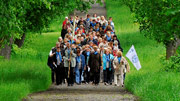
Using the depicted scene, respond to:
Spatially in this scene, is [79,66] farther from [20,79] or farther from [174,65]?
[174,65]

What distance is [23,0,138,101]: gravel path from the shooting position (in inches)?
696

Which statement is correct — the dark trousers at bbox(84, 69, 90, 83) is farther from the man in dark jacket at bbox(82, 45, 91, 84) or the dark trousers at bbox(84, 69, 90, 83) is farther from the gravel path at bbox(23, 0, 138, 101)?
the gravel path at bbox(23, 0, 138, 101)

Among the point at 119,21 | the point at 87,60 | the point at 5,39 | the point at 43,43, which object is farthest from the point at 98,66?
→ the point at 119,21

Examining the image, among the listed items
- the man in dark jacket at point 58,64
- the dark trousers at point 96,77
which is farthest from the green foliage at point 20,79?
the dark trousers at point 96,77

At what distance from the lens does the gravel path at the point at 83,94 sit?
1767 cm

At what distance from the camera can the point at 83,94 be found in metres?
19.5

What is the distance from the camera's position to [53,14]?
27.6 m

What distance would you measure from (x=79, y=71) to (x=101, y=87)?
3.51 ft

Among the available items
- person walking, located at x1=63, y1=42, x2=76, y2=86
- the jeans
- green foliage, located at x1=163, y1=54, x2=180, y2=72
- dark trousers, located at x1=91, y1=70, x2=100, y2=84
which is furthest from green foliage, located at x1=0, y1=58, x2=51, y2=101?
green foliage, located at x1=163, y1=54, x2=180, y2=72

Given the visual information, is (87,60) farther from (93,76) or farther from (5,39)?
(5,39)

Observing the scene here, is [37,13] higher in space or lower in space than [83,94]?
higher

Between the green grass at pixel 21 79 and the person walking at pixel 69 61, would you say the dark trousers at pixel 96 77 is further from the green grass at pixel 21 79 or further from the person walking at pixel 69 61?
the green grass at pixel 21 79

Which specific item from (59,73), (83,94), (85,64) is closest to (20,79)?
(59,73)

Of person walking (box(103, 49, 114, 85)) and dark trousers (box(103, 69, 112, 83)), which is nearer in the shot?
person walking (box(103, 49, 114, 85))
